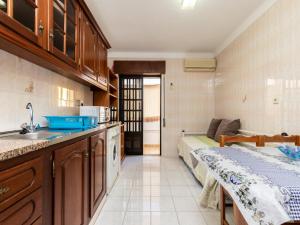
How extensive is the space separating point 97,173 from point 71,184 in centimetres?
71

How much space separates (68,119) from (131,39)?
8.87 ft

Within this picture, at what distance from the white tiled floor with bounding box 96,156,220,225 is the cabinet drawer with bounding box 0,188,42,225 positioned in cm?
123

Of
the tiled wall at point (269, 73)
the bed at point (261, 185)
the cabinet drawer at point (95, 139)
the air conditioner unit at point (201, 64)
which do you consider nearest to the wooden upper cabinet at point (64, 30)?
the cabinet drawer at point (95, 139)

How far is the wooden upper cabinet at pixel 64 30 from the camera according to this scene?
168 cm

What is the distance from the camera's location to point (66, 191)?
A: 1.38 metres

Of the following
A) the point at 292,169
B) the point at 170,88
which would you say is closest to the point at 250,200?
the point at 292,169

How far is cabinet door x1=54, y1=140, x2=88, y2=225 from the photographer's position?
1.26 metres

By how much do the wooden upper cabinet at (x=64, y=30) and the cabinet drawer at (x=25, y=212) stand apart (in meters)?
1.10

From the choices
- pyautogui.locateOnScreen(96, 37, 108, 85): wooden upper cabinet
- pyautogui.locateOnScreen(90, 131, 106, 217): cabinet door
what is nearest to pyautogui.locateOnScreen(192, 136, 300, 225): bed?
pyautogui.locateOnScreen(90, 131, 106, 217): cabinet door

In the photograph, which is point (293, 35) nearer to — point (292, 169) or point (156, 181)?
point (292, 169)

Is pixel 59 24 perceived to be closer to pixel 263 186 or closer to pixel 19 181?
pixel 19 181

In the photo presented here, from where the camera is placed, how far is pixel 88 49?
106 inches

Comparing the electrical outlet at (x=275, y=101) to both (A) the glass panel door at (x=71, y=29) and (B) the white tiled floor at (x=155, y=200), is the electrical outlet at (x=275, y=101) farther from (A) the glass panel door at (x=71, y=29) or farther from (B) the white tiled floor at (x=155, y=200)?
(A) the glass panel door at (x=71, y=29)

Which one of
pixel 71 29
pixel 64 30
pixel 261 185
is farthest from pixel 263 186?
pixel 71 29
